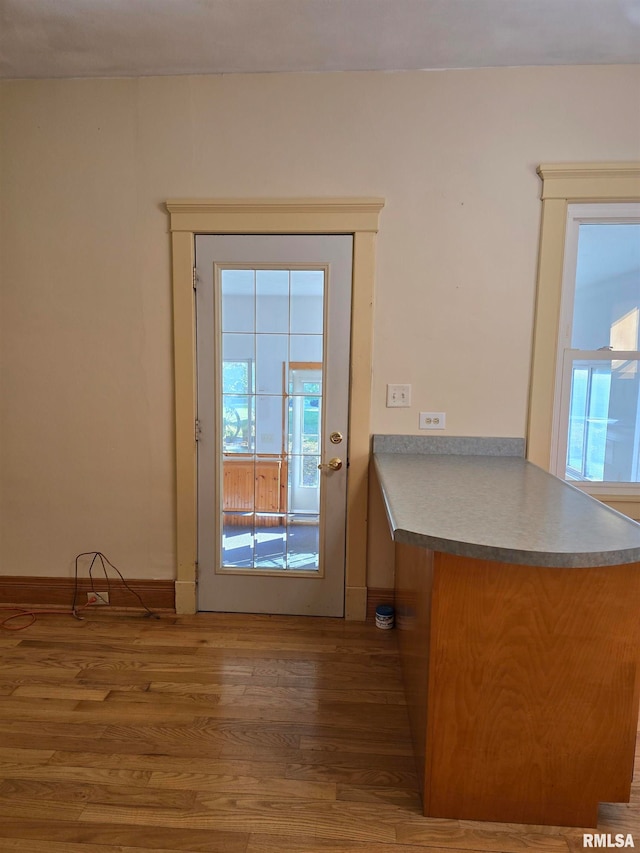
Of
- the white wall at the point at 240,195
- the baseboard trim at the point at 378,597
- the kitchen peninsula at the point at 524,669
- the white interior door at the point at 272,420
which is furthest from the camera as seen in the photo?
the baseboard trim at the point at 378,597

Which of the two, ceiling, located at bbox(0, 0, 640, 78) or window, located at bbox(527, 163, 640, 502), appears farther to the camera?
window, located at bbox(527, 163, 640, 502)

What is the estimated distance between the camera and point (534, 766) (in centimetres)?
129

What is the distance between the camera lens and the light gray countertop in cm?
110

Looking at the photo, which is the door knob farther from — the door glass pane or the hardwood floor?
the hardwood floor

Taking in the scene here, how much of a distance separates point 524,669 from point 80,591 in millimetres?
2229

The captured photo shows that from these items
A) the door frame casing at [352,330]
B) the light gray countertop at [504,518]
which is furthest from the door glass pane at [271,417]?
the light gray countertop at [504,518]

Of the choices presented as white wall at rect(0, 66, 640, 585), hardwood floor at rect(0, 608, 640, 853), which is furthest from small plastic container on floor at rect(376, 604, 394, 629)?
white wall at rect(0, 66, 640, 585)

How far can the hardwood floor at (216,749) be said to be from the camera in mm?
1288

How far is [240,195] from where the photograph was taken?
2.25 m

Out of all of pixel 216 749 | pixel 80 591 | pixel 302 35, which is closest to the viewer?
pixel 216 749

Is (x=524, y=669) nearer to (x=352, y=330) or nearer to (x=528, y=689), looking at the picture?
(x=528, y=689)

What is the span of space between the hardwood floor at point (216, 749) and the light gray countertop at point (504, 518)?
2.78 feet

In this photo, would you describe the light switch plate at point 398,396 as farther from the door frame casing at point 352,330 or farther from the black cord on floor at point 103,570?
the black cord on floor at point 103,570

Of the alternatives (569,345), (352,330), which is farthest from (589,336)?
(352,330)
